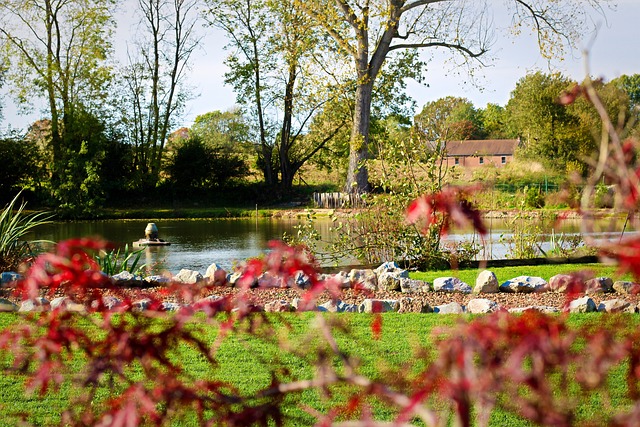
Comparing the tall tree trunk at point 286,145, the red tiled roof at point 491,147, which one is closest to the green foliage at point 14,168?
the tall tree trunk at point 286,145

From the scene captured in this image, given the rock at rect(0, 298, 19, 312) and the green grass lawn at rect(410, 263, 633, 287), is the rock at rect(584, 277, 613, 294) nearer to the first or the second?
the green grass lawn at rect(410, 263, 633, 287)

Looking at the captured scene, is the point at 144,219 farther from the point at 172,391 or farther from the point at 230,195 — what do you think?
the point at 172,391

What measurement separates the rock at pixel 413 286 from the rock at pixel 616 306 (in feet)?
5.46

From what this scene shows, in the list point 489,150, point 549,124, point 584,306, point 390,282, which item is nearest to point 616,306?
point 584,306

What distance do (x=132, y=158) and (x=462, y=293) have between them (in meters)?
21.6

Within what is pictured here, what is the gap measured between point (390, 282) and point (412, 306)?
1.23m

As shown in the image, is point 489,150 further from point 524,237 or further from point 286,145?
point 524,237

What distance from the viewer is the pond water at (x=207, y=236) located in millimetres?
11102

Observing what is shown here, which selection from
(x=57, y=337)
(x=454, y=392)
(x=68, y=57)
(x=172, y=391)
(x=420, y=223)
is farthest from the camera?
(x=68, y=57)

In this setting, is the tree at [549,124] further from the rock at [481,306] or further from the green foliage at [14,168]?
the rock at [481,306]

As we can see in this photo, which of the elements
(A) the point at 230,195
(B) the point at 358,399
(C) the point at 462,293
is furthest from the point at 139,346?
(A) the point at 230,195

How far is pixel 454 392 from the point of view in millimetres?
1003

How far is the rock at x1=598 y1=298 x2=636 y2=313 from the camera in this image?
5686 millimetres

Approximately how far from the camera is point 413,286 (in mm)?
6992
